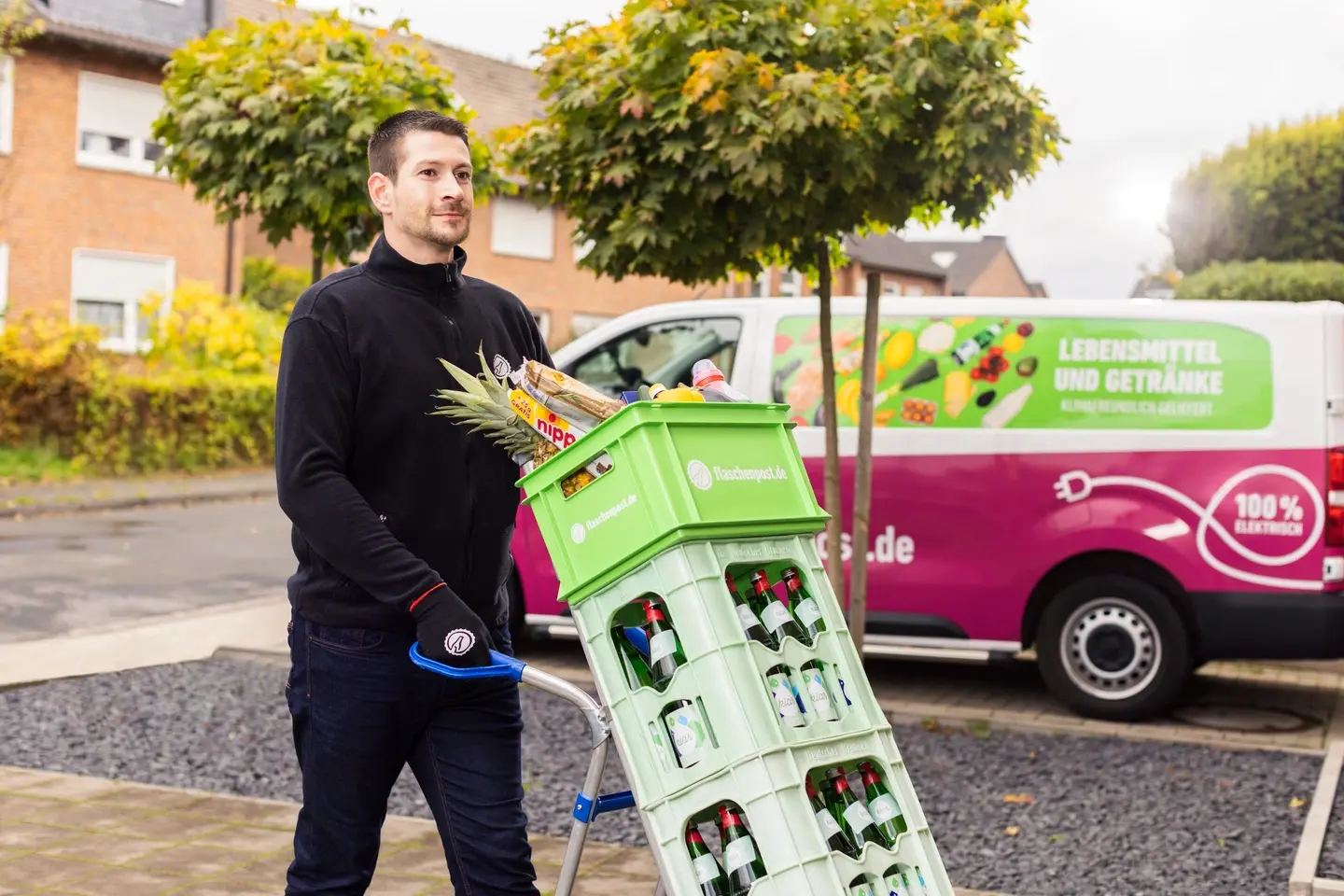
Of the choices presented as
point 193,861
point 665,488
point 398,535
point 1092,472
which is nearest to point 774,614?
point 665,488

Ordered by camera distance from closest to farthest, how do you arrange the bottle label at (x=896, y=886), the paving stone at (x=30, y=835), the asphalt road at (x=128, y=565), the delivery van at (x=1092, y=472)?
1. the bottle label at (x=896, y=886)
2. the paving stone at (x=30, y=835)
3. the delivery van at (x=1092, y=472)
4. the asphalt road at (x=128, y=565)

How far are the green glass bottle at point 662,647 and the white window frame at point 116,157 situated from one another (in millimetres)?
24636

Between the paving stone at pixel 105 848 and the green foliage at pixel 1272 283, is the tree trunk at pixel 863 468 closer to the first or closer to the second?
the paving stone at pixel 105 848

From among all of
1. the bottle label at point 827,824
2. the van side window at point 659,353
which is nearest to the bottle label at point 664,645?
the bottle label at point 827,824

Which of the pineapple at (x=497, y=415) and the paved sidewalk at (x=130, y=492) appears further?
the paved sidewalk at (x=130, y=492)

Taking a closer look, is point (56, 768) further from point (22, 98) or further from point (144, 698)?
point (22, 98)

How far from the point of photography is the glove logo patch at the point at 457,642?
116 inches

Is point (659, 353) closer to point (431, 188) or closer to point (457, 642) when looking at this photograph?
point (431, 188)

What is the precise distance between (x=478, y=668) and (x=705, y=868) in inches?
23.6

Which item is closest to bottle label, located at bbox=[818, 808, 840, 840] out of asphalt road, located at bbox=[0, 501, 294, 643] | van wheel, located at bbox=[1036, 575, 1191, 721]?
van wheel, located at bbox=[1036, 575, 1191, 721]

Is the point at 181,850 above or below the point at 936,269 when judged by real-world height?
below

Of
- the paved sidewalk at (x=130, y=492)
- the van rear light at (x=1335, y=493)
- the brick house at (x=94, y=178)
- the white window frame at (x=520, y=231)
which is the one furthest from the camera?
the white window frame at (x=520, y=231)

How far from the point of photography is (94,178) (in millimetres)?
26000

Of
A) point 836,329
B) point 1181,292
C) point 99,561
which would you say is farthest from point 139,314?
point 836,329
